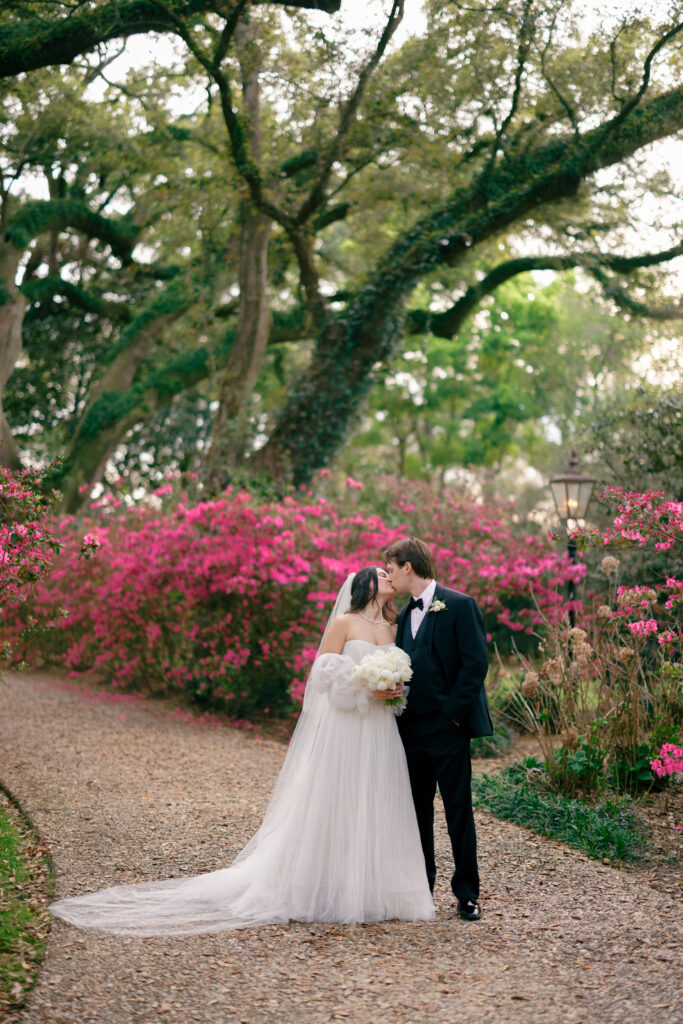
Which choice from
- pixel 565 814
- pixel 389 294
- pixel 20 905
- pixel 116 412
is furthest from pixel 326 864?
pixel 116 412

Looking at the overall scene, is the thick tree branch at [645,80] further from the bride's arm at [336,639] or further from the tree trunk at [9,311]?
the tree trunk at [9,311]

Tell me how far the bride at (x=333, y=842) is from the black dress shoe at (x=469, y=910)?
0.16 m

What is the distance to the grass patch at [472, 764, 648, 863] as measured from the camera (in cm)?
Result: 539

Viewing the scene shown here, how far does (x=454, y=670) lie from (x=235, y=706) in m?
5.87

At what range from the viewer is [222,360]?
56.3ft

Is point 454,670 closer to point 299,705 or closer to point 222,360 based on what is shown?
point 299,705

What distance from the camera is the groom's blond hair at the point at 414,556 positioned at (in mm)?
4348

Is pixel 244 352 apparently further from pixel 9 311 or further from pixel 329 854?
pixel 329 854

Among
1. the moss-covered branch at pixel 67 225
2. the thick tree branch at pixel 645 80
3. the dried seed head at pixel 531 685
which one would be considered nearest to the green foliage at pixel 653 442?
the thick tree branch at pixel 645 80

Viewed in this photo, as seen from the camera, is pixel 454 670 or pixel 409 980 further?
pixel 454 670

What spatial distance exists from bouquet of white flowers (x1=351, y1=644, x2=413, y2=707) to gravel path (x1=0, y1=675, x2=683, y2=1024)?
108 cm

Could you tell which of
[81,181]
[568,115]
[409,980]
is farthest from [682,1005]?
[81,181]

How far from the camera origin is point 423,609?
4.39 m

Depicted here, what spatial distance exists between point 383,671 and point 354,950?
3.85ft
